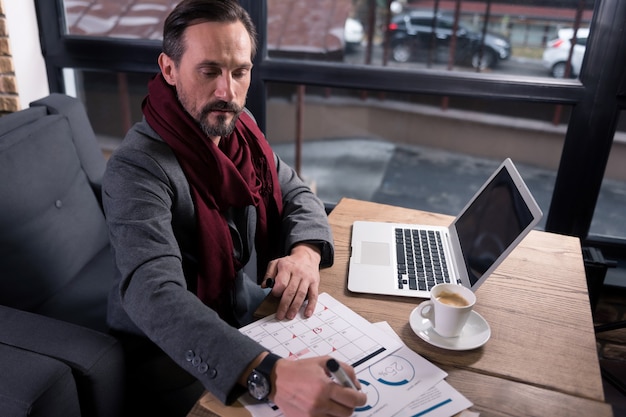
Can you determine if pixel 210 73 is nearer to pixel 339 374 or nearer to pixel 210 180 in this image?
pixel 210 180

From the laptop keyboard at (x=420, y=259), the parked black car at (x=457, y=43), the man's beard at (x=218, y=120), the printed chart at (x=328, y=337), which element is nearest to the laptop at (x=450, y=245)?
the laptop keyboard at (x=420, y=259)

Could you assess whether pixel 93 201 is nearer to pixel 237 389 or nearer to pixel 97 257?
pixel 97 257

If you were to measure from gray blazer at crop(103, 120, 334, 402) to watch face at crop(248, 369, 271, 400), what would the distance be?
0.02 metres

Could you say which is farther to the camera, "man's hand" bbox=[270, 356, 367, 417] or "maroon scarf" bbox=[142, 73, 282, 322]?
"maroon scarf" bbox=[142, 73, 282, 322]

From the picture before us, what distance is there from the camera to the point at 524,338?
3.24 feet

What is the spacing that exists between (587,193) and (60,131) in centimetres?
178

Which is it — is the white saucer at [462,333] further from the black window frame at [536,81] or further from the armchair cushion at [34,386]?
the black window frame at [536,81]

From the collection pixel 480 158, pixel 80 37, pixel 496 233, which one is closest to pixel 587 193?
pixel 496 233

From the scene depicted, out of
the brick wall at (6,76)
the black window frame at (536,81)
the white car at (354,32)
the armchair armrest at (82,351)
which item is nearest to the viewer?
the armchair armrest at (82,351)

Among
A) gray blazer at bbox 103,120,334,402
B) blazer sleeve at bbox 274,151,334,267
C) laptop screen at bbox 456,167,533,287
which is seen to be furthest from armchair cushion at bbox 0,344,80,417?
laptop screen at bbox 456,167,533,287

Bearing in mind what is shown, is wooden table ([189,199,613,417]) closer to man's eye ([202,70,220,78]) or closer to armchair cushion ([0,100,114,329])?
man's eye ([202,70,220,78])

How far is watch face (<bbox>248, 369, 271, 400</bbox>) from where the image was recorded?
812mm

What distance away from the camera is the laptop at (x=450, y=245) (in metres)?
1.05

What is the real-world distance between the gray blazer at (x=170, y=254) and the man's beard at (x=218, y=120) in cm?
10
